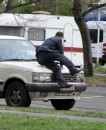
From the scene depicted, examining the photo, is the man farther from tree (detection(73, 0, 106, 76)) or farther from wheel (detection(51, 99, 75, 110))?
tree (detection(73, 0, 106, 76))

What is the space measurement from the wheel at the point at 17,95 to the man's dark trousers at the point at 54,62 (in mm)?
819

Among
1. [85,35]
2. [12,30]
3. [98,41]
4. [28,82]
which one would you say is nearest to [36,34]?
[12,30]

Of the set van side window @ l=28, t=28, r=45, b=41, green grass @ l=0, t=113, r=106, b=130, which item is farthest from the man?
van side window @ l=28, t=28, r=45, b=41

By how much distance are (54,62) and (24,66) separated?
0.75m

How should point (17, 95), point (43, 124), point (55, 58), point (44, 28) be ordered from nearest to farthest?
1. point (43, 124)
2. point (55, 58)
3. point (17, 95)
4. point (44, 28)

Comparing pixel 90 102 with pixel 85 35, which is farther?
pixel 85 35

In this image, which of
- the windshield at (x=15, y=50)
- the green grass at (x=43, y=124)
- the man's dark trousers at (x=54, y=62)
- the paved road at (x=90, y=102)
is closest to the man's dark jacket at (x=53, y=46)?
the man's dark trousers at (x=54, y=62)

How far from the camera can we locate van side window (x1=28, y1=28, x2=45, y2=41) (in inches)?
1378

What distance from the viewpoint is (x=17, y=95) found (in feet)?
51.1

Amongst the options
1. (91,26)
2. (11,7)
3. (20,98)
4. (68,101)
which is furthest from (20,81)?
(91,26)

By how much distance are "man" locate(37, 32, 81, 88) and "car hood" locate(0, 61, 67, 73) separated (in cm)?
14

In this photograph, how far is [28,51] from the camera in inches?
647

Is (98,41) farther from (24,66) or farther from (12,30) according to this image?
(24,66)

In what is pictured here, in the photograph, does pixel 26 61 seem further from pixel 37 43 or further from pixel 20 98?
pixel 37 43
